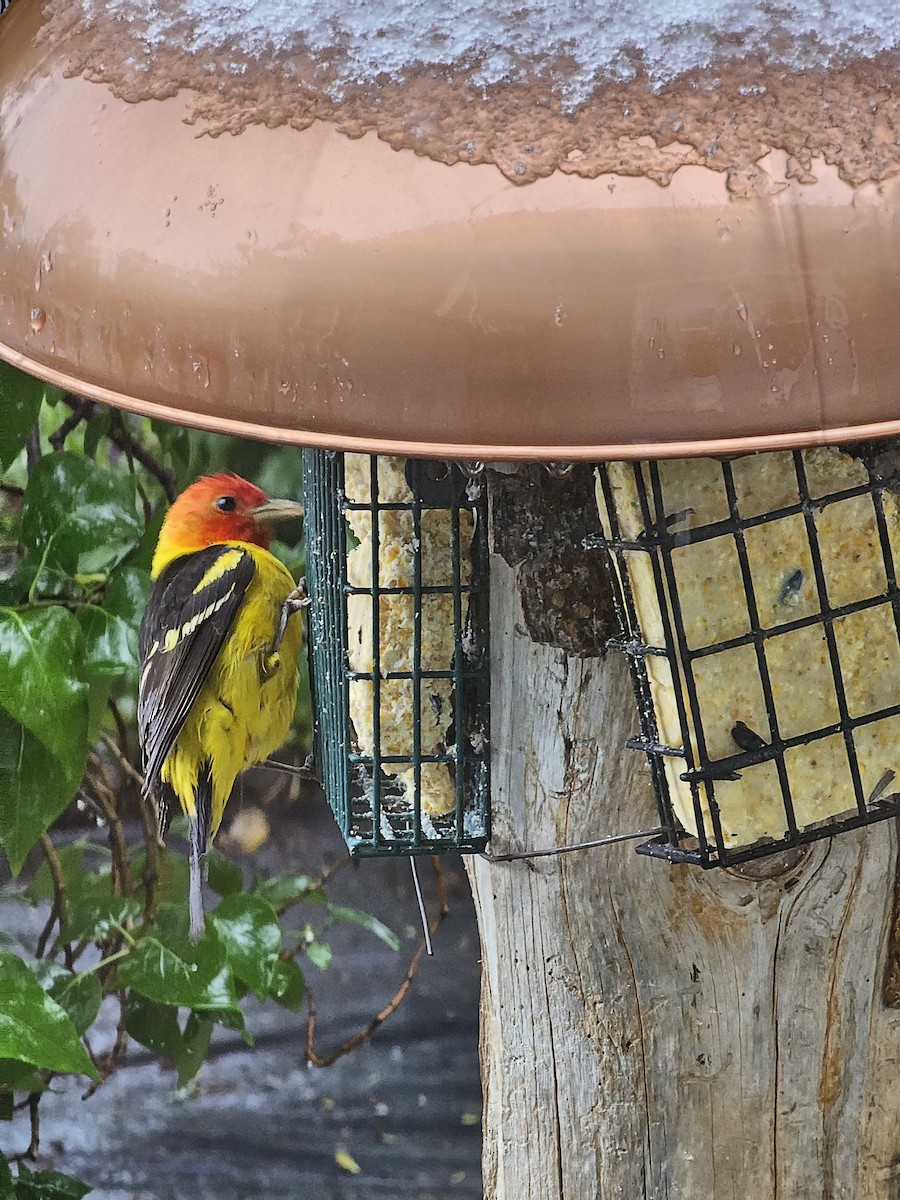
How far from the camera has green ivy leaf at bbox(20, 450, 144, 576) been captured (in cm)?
202

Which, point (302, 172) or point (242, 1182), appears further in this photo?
point (242, 1182)

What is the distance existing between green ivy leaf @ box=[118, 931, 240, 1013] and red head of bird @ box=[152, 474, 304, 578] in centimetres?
66

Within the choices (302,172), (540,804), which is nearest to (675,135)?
(302,172)

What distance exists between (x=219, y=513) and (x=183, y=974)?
0.78 m

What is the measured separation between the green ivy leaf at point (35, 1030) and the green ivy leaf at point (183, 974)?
295 millimetres

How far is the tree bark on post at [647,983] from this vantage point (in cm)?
163

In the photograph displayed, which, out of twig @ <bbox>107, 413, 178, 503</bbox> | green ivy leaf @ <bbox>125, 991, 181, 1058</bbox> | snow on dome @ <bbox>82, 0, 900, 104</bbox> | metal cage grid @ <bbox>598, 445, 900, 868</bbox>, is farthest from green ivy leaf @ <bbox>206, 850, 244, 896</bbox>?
snow on dome @ <bbox>82, 0, 900, 104</bbox>

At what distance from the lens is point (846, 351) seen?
0.90 metres

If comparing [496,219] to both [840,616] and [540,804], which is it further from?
[540,804]

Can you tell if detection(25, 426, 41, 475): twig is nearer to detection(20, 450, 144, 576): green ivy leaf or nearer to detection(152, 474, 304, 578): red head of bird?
detection(152, 474, 304, 578): red head of bird

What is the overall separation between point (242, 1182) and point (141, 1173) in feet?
0.88

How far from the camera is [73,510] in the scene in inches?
80.2

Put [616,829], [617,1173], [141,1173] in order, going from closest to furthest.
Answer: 1. [616,829]
2. [617,1173]
3. [141,1173]

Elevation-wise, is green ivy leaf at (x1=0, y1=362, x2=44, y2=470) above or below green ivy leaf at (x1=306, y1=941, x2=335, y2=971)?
above
